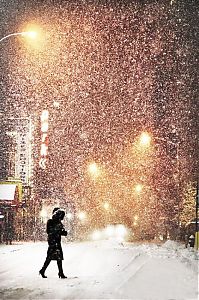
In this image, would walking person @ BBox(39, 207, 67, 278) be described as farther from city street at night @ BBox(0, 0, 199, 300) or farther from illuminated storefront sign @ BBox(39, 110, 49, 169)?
illuminated storefront sign @ BBox(39, 110, 49, 169)

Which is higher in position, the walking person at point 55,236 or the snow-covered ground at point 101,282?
the walking person at point 55,236

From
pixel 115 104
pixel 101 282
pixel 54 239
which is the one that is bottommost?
pixel 101 282

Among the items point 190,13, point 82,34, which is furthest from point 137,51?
point 190,13

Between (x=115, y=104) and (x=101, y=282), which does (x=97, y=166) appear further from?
(x=101, y=282)

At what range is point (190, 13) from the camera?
1747cm

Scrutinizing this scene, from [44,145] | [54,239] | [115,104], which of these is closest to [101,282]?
[54,239]

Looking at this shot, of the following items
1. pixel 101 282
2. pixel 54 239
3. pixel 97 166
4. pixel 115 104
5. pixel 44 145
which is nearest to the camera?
pixel 101 282

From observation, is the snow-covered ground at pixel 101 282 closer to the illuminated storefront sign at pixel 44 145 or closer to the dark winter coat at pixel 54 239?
the dark winter coat at pixel 54 239

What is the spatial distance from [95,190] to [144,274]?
4026 cm

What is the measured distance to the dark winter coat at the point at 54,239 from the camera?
8602mm

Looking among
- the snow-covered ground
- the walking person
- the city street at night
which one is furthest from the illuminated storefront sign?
the walking person

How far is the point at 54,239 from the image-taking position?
28.2 feet

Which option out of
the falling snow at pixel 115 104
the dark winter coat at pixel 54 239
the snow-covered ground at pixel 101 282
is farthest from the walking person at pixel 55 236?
the falling snow at pixel 115 104

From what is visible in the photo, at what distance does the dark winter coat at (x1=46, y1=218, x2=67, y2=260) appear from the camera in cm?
860
